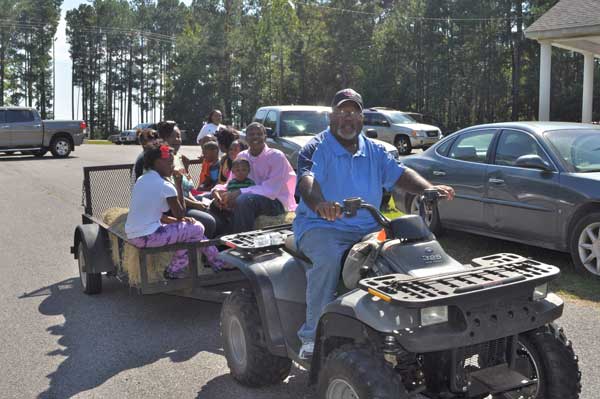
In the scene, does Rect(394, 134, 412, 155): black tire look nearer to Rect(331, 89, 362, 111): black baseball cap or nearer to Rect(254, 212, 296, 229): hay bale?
Rect(254, 212, 296, 229): hay bale

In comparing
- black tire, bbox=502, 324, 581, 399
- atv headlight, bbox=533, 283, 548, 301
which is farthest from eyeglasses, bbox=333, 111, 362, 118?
black tire, bbox=502, 324, 581, 399

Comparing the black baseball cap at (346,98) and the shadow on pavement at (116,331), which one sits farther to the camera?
the shadow on pavement at (116,331)

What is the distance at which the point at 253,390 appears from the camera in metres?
4.57

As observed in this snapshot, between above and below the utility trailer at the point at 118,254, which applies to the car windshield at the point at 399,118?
above

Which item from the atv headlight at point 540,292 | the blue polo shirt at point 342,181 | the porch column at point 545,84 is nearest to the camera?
the atv headlight at point 540,292

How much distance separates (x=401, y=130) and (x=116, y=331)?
69.9 ft

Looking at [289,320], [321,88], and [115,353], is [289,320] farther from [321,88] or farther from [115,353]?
[321,88]

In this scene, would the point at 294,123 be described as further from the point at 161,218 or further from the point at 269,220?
the point at 161,218

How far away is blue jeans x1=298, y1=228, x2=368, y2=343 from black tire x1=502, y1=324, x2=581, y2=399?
40.1 inches

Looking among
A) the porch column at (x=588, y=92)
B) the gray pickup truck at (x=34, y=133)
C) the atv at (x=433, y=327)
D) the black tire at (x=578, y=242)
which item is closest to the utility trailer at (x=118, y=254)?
the atv at (x=433, y=327)

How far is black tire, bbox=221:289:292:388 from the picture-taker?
14.3 ft

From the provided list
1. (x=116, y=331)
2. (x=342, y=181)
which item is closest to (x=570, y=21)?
(x=116, y=331)

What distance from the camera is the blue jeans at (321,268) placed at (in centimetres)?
380

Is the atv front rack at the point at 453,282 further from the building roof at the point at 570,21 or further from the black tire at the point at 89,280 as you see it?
the building roof at the point at 570,21
